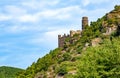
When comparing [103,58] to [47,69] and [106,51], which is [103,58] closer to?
[106,51]

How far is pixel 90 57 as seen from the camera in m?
55.0

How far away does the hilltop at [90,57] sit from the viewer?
5122 centimetres

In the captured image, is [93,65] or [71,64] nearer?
[93,65]

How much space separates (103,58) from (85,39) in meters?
46.1

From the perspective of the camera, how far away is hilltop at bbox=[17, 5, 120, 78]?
5122 centimetres

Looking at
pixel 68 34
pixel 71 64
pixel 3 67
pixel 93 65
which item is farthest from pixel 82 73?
pixel 3 67

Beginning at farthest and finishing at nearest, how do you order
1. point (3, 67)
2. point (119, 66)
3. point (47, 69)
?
1. point (3, 67)
2. point (47, 69)
3. point (119, 66)

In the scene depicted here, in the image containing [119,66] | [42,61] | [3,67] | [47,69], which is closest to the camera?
[119,66]

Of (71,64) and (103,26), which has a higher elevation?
(103,26)

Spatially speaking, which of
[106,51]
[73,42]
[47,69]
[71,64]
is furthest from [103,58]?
[73,42]

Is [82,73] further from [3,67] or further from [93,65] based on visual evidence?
[3,67]

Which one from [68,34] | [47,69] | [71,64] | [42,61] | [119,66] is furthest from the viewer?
[68,34]

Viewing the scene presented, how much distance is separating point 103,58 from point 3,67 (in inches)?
4320

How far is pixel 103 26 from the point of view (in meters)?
98.5
